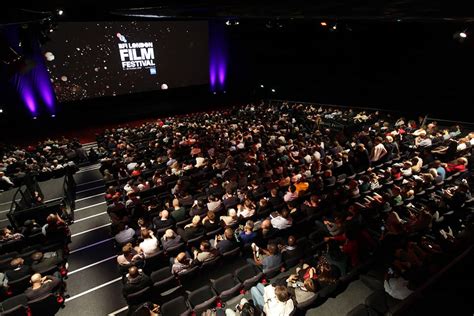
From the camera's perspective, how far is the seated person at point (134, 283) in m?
4.88

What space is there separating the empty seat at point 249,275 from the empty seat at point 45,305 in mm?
3211

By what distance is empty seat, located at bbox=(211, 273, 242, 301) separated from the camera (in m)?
4.74

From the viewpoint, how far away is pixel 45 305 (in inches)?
195

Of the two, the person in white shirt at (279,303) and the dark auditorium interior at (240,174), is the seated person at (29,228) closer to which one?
the dark auditorium interior at (240,174)

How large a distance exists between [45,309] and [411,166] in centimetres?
947

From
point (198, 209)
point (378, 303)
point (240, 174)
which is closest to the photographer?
point (378, 303)

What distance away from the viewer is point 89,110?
20.0 meters

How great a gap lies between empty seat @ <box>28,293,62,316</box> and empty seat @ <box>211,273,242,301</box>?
2809mm

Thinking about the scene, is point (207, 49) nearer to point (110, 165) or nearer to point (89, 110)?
point (89, 110)

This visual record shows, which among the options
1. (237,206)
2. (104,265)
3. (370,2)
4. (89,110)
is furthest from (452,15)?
(89,110)

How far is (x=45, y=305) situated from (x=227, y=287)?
3162 mm

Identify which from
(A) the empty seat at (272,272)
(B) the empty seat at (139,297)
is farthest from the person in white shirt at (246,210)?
(B) the empty seat at (139,297)

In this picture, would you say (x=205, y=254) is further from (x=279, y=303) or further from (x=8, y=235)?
(x=8, y=235)

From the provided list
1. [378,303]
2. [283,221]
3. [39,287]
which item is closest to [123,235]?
[39,287]
